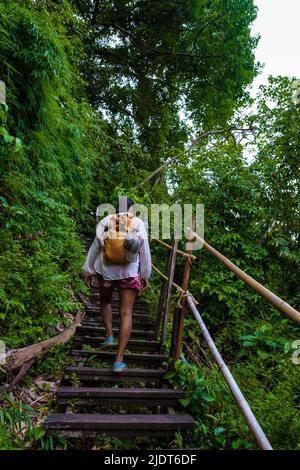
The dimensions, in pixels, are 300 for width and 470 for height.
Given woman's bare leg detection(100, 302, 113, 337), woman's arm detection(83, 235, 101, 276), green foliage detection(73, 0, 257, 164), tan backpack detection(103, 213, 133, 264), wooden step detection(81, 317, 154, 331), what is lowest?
wooden step detection(81, 317, 154, 331)

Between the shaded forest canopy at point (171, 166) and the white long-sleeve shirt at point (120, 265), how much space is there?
2.47 feet

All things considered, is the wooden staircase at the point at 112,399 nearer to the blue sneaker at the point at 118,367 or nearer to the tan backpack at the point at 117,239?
the blue sneaker at the point at 118,367

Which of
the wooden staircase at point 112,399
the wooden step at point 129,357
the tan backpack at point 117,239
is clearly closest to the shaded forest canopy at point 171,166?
the wooden staircase at point 112,399

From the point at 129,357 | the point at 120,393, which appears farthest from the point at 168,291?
the point at 120,393

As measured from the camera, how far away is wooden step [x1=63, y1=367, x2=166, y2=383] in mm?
2236

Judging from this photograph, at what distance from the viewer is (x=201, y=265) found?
199 inches

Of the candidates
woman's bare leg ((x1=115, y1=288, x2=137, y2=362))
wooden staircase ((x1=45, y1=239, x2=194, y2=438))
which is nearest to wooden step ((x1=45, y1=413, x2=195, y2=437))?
wooden staircase ((x1=45, y1=239, x2=194, y2=438))

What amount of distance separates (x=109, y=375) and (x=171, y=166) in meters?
5.23

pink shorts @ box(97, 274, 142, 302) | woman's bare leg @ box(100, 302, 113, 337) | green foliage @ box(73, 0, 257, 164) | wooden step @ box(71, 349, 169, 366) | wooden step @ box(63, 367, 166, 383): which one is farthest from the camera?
green foliage @ box(73, 0, 257, 164)

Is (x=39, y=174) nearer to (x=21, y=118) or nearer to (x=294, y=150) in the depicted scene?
(x=21, y=118)

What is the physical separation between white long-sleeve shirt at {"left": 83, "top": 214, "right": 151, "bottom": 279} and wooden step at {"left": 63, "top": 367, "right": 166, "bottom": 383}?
705mm

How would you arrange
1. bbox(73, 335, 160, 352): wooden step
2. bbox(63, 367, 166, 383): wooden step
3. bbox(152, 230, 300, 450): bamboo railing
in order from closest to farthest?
bbox(152, 230, 300, 450): bamboo railing → bbox(63, 367, 166, 383): wooden step → bbox(73, 335, 160, 352): wooden step

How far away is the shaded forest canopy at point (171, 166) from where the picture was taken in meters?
2.85

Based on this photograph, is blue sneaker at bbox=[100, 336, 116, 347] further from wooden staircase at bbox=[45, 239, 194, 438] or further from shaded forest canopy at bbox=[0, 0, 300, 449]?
shaded forest canopy at bbox=[0, 0, 300, 449]
